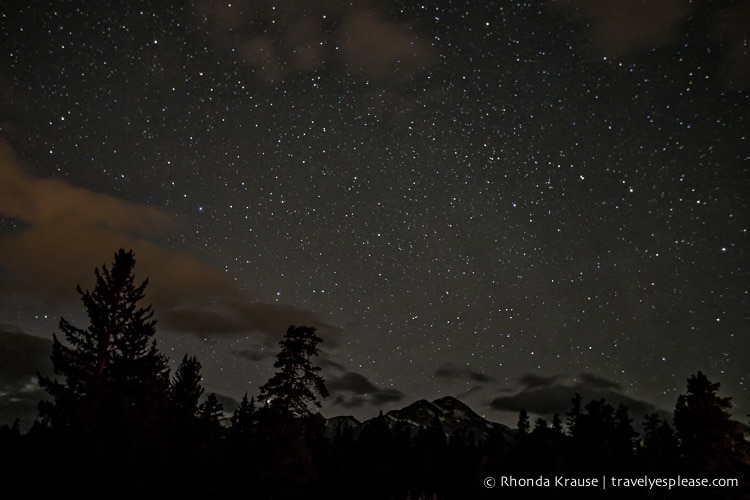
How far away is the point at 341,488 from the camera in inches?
1395

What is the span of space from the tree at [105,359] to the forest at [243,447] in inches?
1.9

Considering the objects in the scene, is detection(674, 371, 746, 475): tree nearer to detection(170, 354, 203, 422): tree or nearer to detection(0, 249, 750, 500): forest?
detection(0, 249, 750, 500): forest

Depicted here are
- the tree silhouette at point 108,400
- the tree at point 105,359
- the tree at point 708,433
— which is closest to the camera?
the tree silhouette at point 108,400

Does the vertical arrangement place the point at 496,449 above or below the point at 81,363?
below

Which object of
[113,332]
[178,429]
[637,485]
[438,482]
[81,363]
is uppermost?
[113,332]

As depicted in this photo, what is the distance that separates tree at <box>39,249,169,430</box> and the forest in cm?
5

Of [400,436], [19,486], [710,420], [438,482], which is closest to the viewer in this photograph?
[19,486]

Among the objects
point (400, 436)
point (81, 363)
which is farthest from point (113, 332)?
point (400, 436)

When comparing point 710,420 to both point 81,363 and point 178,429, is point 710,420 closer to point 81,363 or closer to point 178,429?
point 178,429

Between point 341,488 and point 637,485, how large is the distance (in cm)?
2404

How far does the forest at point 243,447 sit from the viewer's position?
38.9 feet

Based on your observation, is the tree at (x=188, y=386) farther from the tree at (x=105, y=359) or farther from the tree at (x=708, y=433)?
the tree at (x=708, y=433)

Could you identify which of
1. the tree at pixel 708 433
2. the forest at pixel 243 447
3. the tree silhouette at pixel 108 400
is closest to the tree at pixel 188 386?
the forest at pixel 243 447

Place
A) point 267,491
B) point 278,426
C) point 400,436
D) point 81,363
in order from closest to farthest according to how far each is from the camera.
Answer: point 81,363 < point 267,491 < point 278,426 < point 400,436
